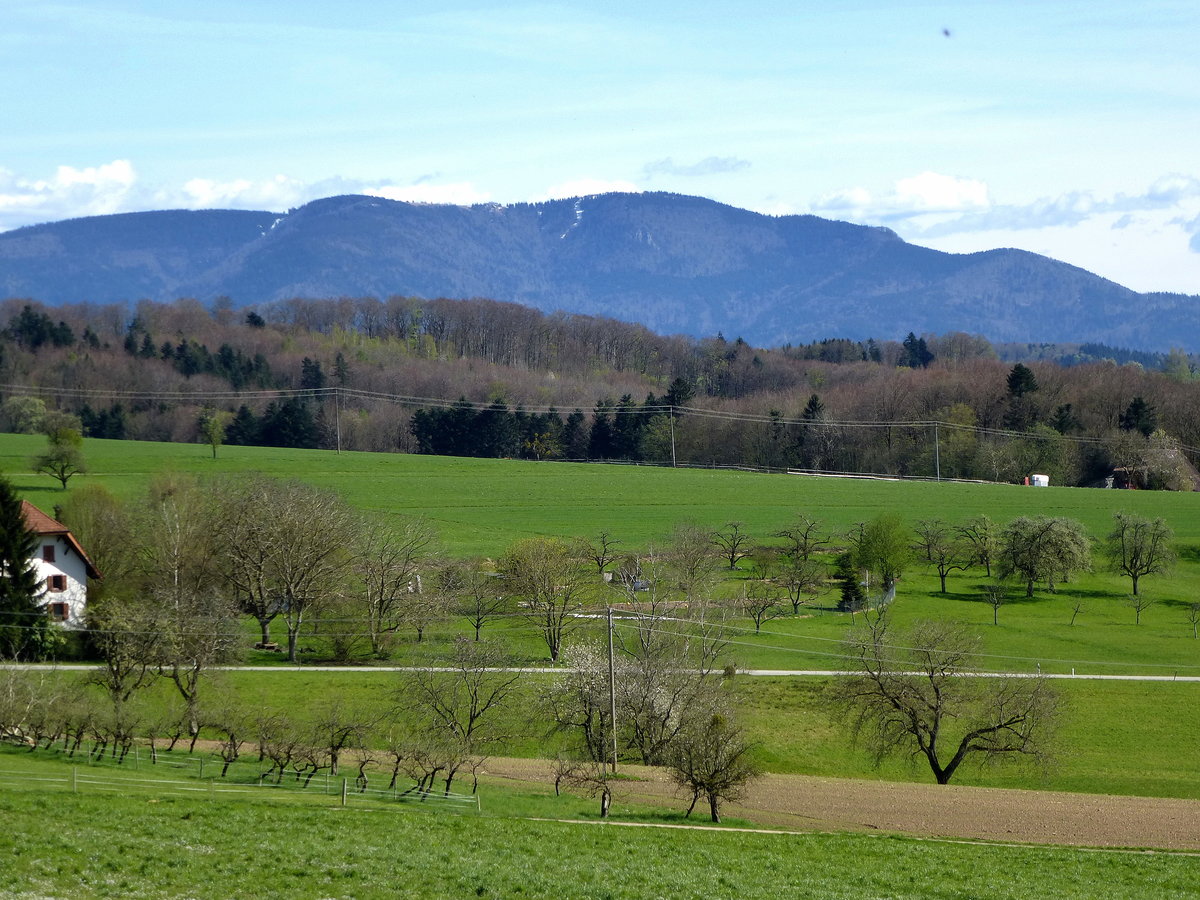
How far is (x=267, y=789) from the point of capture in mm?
30453

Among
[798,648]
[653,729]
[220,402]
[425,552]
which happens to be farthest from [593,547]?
[220,402]

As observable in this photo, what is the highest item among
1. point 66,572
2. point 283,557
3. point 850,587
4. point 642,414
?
point 642,414

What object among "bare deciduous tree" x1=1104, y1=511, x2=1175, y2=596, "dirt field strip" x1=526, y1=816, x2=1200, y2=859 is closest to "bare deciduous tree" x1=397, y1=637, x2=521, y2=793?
"dirt field strip" x1=526, y1=816, x2=1200, y2=859

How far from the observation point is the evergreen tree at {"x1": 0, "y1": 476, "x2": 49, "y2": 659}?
5022 centimetres

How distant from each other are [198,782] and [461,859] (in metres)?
12.0

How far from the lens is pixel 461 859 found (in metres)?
21.0

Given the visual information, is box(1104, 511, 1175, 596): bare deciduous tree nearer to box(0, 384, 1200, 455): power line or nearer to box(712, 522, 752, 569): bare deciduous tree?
box(712, 522, 752, 569): bare deciduous tree

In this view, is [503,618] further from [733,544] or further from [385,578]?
[733,544]

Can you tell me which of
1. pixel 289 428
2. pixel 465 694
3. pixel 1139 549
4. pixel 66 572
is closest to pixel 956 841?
pixel 465 694

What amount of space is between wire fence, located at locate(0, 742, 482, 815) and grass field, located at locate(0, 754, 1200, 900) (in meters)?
1.83

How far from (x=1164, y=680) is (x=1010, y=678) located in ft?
39.3

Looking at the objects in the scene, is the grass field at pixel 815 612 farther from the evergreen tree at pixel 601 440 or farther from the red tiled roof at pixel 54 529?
the evergreen tree at pixel 601 440

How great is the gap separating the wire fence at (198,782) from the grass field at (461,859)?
183cm

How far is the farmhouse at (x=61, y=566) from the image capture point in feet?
188
